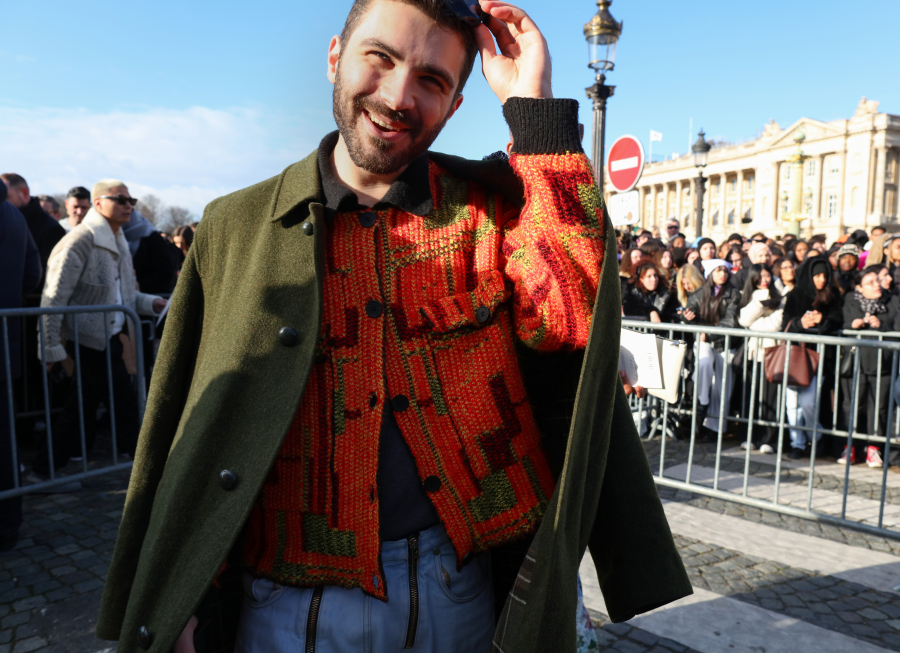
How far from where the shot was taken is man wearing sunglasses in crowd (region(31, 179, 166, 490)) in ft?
16.1

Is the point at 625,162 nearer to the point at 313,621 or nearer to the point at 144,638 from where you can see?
the point at 313,621

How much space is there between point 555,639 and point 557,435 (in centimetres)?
41

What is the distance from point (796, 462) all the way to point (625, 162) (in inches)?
147

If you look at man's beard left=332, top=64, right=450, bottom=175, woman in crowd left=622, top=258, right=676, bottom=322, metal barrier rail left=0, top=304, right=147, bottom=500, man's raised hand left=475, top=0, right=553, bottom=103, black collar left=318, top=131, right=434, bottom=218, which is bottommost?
metal barrier rail left=0, top=304, right=147, bottom=500

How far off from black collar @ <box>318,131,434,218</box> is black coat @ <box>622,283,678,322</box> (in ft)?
19.0

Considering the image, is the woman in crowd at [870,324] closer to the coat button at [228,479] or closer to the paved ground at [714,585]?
the paved ground at [714,585]

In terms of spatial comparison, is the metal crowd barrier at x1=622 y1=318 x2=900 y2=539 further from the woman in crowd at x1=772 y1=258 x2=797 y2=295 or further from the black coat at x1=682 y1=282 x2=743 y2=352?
the woman in crowd at x1=772 y1=258 x2=797 y2=295

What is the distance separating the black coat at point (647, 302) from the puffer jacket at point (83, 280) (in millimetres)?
4615

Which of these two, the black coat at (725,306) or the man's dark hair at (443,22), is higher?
the man's dark hair at (443,22)

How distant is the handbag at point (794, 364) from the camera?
5172mm

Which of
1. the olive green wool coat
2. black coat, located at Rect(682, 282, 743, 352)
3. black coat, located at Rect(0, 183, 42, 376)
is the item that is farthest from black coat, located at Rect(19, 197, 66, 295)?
black coat, located at Rect(682, 282, 743, 352)

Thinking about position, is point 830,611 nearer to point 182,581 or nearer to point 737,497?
point 737,497

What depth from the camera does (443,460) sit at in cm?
134

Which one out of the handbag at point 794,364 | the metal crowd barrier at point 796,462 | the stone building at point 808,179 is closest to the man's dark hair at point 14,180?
the metal crowd barrier at point 796,462
